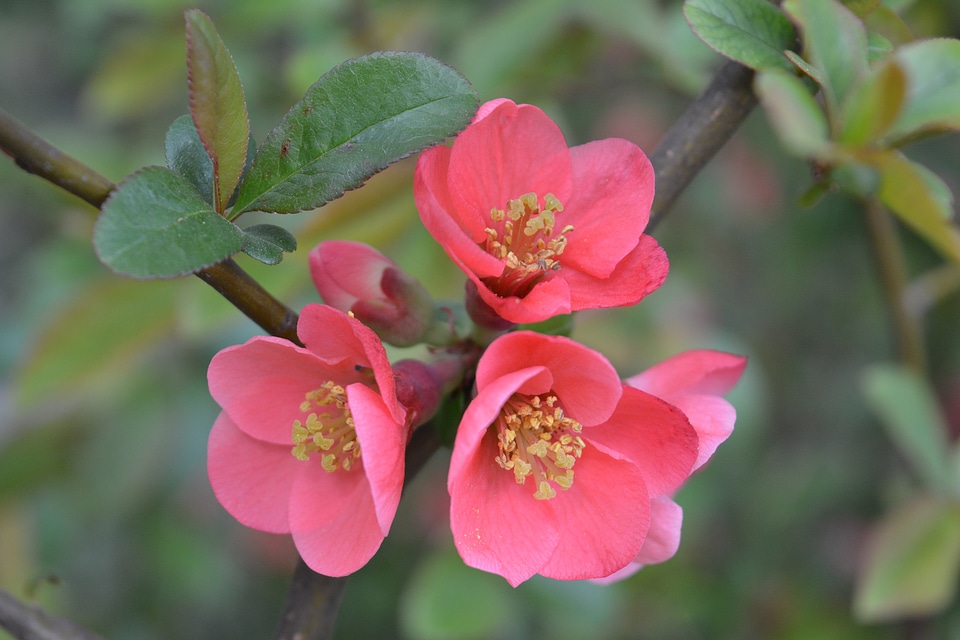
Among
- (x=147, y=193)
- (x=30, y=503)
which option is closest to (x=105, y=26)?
(x=30, y=503)

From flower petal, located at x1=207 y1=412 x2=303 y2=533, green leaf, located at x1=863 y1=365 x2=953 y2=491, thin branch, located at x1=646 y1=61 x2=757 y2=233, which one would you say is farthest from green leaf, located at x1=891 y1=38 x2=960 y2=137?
green leaf, located at x1=863 y1=365 x2=953 y2=491

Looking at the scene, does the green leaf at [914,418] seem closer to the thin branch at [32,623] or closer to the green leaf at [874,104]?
the green leaf at [874,104]

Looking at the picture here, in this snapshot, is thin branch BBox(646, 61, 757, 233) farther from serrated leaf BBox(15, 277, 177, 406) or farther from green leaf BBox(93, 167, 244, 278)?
serrated leaf BBox(15, 277, 177, 406)

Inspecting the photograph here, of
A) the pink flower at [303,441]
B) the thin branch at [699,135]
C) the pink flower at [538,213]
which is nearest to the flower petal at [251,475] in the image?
the pink flower at [303,441]

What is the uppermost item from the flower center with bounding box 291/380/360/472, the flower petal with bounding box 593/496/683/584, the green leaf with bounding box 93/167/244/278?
the green leaf with bounding box 93/167/244/278

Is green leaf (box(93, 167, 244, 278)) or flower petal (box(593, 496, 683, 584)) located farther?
flower petal (box(593, 496, 683, 584))

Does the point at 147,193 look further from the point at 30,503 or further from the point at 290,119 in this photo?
the point at 30,503
